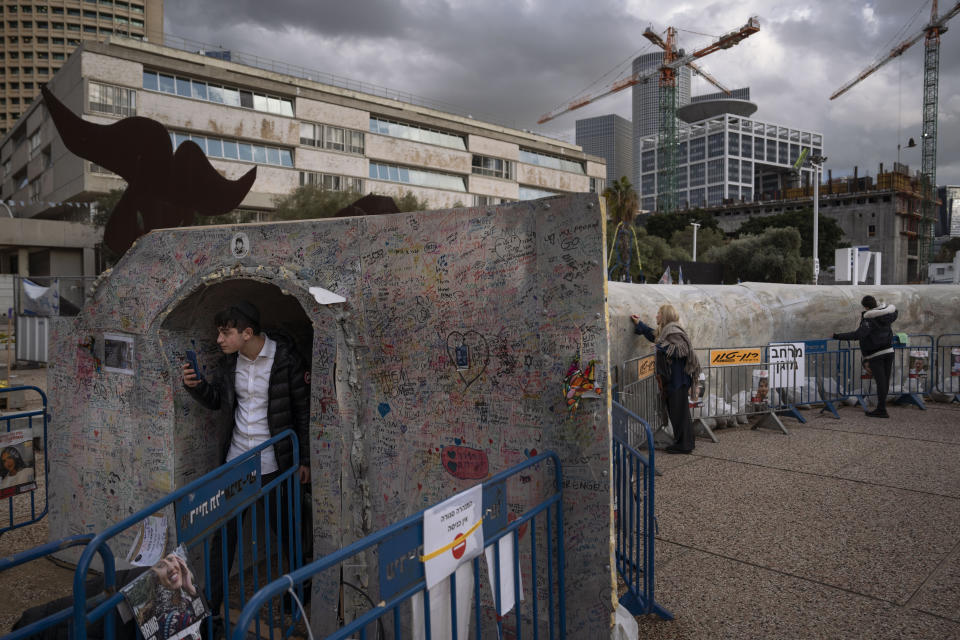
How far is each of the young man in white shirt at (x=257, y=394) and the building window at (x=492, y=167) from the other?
5702 cm

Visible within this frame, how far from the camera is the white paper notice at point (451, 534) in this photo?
2428 mm

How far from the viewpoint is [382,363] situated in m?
3.97

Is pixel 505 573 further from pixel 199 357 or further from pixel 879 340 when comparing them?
pixel 879 340

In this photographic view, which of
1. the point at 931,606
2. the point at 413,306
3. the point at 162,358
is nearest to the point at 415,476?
the point at 413,306

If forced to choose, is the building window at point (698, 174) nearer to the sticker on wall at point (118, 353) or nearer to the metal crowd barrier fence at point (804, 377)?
the metal crowd barrier fence at point (804, 377)

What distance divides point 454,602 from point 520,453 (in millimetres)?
1107

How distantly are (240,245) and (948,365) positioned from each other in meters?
12.8

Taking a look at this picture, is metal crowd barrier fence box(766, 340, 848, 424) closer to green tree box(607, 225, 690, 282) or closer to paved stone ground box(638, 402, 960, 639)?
paved stone ground box(638, 402, 960, 639)

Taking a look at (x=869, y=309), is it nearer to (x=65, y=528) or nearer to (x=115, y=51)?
(x=65, y=528)

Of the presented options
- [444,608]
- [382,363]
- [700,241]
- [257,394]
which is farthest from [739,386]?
[700,241]

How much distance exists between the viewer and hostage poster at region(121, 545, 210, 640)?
2.35 meters

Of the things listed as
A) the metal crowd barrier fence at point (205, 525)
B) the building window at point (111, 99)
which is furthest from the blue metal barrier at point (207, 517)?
the building window at point (111, 99)

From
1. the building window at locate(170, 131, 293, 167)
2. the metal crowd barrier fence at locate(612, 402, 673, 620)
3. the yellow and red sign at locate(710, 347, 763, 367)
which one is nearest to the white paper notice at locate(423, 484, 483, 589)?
the metal crowd barrier fence at locate(612, 402, 673, 620)

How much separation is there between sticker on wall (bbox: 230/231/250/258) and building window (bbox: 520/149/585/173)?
202 ft
